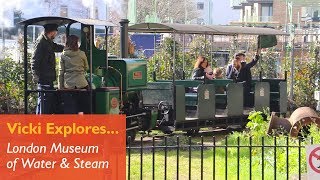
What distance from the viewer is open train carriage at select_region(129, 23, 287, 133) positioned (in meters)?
15.4

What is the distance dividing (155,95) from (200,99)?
3.11ft

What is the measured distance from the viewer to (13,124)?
41.7 ft

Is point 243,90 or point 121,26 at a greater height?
point 121,26

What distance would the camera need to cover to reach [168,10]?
60.2 m

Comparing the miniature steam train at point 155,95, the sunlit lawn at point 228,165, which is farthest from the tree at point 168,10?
the sunlit lawn at point 228,165

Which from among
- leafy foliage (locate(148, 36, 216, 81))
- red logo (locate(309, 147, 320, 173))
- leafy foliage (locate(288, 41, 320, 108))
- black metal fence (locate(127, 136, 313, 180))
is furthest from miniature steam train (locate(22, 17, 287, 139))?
red logo (locate(309, 147, 320, 173))

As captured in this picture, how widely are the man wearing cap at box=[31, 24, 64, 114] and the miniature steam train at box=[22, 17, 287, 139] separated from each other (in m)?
0.23

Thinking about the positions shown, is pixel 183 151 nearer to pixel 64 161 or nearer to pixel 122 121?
pixel 122 121

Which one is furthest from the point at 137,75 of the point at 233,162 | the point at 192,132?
the point at 233,162

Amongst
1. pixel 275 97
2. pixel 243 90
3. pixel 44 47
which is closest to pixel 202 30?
pixel 243 90

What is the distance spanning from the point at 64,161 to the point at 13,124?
372 cm

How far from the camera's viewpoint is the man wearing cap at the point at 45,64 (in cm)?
1250

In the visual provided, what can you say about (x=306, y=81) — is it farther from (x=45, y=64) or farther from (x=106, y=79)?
(x=45, y=64)

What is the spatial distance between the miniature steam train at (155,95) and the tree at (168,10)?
121ft
